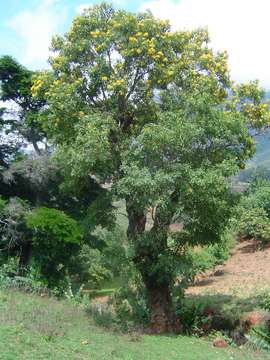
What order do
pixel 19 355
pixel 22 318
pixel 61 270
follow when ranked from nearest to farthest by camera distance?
1. pixel 19 355
2. pixel 22 318
3. pixel 61 270

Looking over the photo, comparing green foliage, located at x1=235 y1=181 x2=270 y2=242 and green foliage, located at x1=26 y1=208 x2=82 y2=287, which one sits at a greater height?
green foliage, located at x1=235 y1=181 x2=270 y2=242

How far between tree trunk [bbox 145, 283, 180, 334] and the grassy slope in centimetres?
→ 80

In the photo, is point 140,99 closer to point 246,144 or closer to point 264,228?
point 246,144

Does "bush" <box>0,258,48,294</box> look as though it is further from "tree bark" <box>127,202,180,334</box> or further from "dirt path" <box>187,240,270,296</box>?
"dirt path" <box>187,240,270,296</box>

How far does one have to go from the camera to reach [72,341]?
940 cm

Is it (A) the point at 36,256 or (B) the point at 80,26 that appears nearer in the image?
(B) the point at 80,26

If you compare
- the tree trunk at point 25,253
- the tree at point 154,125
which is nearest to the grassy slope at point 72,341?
the tree at point 154,125

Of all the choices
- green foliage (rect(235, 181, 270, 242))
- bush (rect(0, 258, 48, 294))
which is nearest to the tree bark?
bush (rect(0, 258, 48, 294))

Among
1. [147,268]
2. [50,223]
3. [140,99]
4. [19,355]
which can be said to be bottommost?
[19,355]

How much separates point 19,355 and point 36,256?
939 cm

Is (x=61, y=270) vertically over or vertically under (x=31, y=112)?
under

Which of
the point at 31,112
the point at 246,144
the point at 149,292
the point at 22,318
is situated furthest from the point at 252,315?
the point at 31,112

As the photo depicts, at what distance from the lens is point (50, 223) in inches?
644

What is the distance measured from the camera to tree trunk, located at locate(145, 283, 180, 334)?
12598 mm
